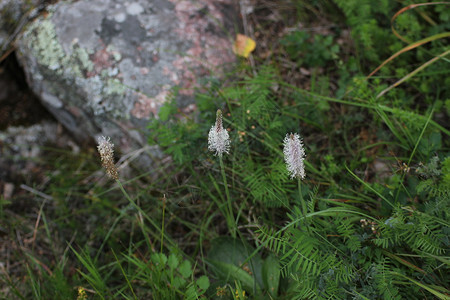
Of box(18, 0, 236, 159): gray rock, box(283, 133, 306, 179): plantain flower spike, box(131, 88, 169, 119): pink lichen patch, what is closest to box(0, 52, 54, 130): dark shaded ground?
box(18, 0, 236, 159): gray rock

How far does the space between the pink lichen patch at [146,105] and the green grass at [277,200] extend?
0.28 m

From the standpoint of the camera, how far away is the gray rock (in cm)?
277

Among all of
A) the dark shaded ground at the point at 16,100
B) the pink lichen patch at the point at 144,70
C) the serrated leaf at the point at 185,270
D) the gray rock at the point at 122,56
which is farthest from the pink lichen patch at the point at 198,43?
the dark shaded ground at the point at 16,100

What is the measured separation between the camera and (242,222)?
2338 mm

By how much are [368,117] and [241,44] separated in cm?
119

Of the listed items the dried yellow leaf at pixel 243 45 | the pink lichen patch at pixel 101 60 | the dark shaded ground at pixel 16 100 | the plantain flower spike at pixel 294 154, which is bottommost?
the dark shaded ground at pixel 16 100

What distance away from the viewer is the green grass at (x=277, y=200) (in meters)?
1.65

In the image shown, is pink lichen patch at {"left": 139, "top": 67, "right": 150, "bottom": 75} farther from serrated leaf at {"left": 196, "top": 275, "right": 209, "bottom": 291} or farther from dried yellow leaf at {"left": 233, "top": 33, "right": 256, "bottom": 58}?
serrated leaf at {"left": 196, "top": 275, "right": 209, "bottom": 291}

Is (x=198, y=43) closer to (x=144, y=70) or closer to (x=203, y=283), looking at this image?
(x=144, y=70)

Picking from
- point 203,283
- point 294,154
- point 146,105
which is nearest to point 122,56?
point 146,105

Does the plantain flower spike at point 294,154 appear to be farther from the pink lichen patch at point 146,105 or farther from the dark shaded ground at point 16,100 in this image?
the dark shaded ground at point 16,100

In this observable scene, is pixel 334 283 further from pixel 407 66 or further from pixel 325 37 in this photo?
pixel 325 37

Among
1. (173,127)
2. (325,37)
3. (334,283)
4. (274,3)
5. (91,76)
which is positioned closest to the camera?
(334,283)

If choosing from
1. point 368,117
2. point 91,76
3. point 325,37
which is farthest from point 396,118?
point 91,76
